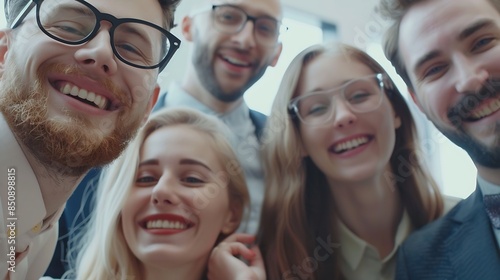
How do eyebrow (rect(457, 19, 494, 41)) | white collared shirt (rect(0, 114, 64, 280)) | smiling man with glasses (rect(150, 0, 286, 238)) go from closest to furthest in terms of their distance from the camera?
white collared shirt (rect(0, 114, 64, 280)) < eyebrow (rect(457, 19, 494, 41)) < smiling man with glasses (rect(150, 0, 286, 238))

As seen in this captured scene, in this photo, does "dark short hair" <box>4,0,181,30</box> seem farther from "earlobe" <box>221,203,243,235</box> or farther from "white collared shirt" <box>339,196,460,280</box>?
"white collared shirt" <box>339,196,460,280</box>

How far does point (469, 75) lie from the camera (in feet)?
1.98

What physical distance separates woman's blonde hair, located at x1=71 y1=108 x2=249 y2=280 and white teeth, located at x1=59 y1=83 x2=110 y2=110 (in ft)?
0.41

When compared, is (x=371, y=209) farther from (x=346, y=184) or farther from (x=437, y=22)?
(x=437, y=22)

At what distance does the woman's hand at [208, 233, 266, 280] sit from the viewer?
2.07 ft

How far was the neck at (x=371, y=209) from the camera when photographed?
0.68 meters

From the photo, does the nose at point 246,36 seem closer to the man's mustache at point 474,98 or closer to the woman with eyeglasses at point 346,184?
the woman with eyeglasses at point 346,184

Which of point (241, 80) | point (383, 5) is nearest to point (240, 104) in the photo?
point (241, 80)

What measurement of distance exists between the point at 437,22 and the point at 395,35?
0.07m

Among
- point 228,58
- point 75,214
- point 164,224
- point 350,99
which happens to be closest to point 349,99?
point 350,99

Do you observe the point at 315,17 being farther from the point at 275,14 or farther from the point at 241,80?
the point at 241,80

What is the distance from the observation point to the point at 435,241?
0.64 meters

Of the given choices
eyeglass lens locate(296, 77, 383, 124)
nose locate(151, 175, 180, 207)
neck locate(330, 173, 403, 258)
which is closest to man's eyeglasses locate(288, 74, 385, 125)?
eyeglass lens locate(296, 77, 383, 124)

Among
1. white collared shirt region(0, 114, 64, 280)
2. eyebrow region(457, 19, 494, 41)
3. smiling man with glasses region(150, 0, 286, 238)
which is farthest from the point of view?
smiling man with glasses region(150, 0, 286, 238)
